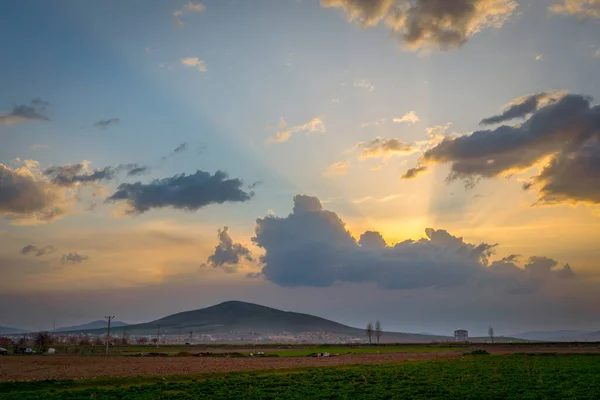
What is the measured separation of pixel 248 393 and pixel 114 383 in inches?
673

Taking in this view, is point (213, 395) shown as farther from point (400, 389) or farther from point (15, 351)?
point (15, 351)

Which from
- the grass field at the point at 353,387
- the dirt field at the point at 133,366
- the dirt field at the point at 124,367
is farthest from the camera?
the dirt field at the point at 133,366

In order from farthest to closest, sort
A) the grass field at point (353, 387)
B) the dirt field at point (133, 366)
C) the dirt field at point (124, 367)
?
the dirt field at point (133, 366) < the dirt field at point (124, 367) < the grass field at point (353, 387)

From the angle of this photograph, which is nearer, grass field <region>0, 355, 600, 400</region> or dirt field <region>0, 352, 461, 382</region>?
grass field <region>0, 355, 600, 400</region>

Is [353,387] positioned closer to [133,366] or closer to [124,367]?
[124,367]

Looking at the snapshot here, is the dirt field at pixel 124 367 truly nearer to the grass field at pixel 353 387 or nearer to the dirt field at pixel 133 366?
the dirt field at pixel 133 366

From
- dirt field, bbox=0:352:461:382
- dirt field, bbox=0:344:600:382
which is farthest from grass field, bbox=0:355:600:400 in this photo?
dirt field, bbox=0:344:600:382

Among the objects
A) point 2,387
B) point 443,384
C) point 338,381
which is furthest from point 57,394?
point 443,384

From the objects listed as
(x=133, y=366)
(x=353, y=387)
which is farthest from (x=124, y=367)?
(x=353, y=387)

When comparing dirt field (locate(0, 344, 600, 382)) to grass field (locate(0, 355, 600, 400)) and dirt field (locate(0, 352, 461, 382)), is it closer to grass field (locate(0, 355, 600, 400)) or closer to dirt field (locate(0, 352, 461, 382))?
dirt field (locate(0, 352, 461, 382))

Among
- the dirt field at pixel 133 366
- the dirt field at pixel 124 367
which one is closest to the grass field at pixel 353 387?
the dirt field at pixel 124 367

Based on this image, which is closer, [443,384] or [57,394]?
[57,394]

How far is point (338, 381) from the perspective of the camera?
41.8 meters

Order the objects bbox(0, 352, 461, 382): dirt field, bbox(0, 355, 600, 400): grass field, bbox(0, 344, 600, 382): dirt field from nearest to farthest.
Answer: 1. bbox(0, 355, 600, 400): grass field
2. bbox(0, 352, 461, 382): dirt field
3. bbox(0, 344, 600, 382): dirt field
